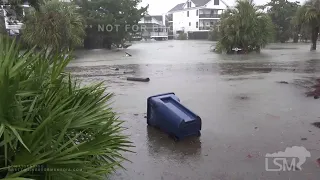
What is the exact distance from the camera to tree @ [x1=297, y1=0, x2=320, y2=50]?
22.3m

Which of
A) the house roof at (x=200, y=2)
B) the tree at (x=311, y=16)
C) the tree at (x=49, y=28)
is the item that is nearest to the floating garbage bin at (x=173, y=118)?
the tree at (x=49, y=28)

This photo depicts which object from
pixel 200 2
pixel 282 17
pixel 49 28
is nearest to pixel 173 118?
pixel 49 28

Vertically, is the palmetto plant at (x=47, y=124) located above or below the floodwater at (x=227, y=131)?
above

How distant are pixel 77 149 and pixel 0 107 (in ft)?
2.00

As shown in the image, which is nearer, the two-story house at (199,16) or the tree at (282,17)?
the tree at (282,17)

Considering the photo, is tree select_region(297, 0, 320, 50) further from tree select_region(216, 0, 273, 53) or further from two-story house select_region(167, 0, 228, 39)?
two-story house select_region(167, 0, 228, 39)

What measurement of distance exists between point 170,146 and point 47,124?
2.97 metres

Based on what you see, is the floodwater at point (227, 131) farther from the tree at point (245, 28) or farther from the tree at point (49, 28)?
the tree at point (245, 28)

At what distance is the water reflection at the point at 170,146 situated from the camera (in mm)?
4774

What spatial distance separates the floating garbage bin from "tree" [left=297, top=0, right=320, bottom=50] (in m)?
20.4

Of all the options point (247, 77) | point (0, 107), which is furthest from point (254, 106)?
point (0, 107)

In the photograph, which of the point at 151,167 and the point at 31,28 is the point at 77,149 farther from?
the point at 31,28

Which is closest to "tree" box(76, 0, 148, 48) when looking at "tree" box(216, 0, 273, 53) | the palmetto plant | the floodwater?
"tree" box(216, 0, 273, 53)

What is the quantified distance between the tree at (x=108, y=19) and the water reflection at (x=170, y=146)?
2648 centimetres
